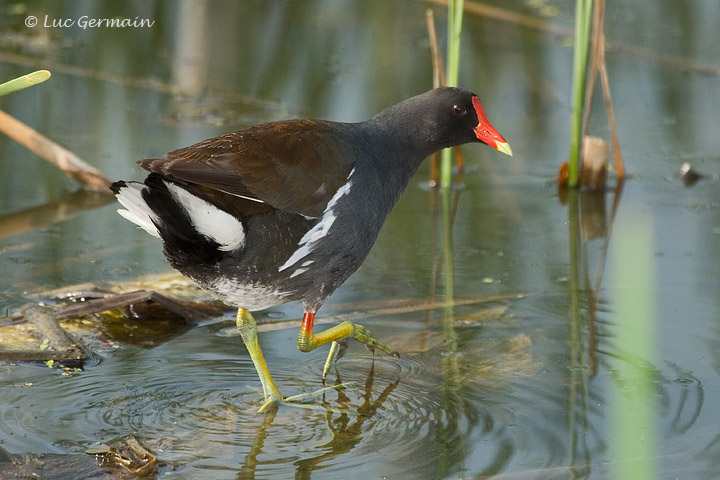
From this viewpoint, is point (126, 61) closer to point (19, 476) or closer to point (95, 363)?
point (95, 363)

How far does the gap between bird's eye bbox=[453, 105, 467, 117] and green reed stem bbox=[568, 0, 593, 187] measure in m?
1.66

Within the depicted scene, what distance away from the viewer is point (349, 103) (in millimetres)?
6449

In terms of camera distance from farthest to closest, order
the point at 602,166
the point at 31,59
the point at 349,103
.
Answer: the point at 31,59, the point at 349,103, the point at 602,166

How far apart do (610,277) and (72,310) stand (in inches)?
88.8

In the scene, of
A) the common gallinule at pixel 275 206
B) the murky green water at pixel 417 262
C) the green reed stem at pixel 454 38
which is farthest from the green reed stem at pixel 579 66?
the common gallinule at pixel 275 206

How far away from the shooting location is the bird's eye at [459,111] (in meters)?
3.47

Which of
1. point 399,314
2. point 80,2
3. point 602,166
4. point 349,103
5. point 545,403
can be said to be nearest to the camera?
point 545,403

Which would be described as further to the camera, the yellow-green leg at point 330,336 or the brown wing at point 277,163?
the yellow-green leg at point 330,336

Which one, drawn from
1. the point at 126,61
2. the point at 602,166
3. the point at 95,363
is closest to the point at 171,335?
the point at 95,363

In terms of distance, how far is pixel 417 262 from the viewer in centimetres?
444

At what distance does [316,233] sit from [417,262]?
152 centimetres

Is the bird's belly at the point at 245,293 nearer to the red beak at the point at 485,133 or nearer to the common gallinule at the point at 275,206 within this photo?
the common gallinule at the point at 275,206

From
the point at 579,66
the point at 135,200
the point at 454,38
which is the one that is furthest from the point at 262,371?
the point at 579,66

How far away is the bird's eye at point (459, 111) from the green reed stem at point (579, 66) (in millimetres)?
1661
